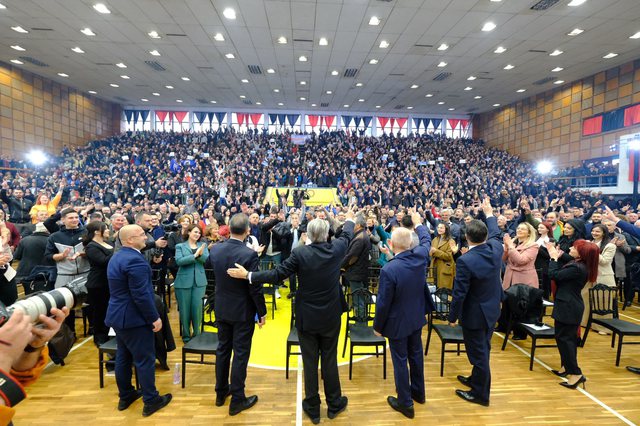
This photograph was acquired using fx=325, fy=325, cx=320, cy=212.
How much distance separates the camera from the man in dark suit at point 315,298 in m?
2.61

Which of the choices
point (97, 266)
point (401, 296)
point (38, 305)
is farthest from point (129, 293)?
point (401, 296)

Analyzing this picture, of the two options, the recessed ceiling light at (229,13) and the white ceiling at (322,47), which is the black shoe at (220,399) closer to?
the white ceiling at (322,47)

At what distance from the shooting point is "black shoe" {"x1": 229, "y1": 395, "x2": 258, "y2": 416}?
9.18 ft

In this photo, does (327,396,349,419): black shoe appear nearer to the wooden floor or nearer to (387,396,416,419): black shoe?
the wooden floor

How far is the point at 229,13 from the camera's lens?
8.96 m

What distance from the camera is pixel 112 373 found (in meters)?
3.41

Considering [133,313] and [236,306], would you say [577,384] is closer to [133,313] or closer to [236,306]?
[236,306]

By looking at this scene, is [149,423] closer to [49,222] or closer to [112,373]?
[112,373]

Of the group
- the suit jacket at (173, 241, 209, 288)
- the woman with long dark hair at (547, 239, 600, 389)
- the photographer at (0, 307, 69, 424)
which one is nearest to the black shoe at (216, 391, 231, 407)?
the suit jacket at (173, 241, 209, 288)

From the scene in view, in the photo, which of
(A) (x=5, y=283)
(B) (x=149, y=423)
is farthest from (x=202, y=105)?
(B) (x=149, y=423)

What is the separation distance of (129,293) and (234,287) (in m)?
0.82

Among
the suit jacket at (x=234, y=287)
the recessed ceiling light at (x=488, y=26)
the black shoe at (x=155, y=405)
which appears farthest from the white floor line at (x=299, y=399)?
the recessed ceiling light at (x=488, y=26)

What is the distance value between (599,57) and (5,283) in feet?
58.2

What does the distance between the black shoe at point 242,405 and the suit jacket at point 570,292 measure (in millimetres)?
2999
